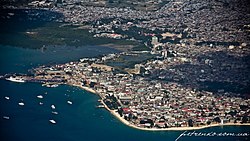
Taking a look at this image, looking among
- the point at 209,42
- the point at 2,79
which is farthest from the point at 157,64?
the point at 2,79

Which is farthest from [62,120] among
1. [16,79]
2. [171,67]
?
[171,67]

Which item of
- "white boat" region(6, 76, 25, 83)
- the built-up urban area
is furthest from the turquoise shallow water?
the built-up urban area

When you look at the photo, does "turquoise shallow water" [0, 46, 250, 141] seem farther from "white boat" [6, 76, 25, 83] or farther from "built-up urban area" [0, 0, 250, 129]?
"built-up urban area" [0, 0, 250, 129]

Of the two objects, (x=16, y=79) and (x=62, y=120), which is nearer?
(x=62, y=120)

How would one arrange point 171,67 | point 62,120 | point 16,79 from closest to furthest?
point 62,120, point 16,79, point 171,67

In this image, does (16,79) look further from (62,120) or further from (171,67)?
(171,67)

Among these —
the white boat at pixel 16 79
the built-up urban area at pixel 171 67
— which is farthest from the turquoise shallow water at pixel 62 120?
the built-up urban area at pixel 171 67

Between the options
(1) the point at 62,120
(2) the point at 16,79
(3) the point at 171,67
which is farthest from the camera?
(3) the point at 171,67

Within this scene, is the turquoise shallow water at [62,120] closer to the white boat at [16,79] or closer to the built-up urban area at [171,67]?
the white boat at [16,79]

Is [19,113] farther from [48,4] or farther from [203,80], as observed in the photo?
[48,4]

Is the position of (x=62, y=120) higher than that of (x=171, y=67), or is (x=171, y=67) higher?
(x=171, y=67)
